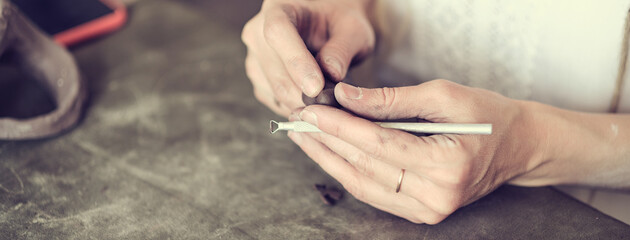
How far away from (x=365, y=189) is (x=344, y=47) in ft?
0.75

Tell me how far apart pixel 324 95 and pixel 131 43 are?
0.65 metres

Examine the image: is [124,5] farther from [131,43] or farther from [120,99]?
[120,99]

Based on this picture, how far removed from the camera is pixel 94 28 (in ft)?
3.55

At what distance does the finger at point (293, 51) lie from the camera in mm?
609

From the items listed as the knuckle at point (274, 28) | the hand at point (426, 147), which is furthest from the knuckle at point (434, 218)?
the knuckle at point (274, 28)

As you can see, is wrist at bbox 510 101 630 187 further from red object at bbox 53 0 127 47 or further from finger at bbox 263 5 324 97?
red object at bbox 53 0 127 47

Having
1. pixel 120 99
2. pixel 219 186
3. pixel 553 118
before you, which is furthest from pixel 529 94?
pixel 120 99

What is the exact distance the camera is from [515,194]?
69 centimetres

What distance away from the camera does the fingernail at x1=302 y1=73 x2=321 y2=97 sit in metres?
0.60

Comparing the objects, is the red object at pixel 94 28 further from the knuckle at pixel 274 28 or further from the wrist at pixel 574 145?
the wrist at pixel 574 145

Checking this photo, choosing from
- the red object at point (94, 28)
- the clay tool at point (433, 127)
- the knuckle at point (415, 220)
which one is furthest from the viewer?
the red object at point (94, 28)

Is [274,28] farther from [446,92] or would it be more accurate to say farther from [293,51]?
[446,92]

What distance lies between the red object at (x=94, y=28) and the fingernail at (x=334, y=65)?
2.18 feet

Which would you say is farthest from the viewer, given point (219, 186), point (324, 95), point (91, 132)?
point (91, 132)
